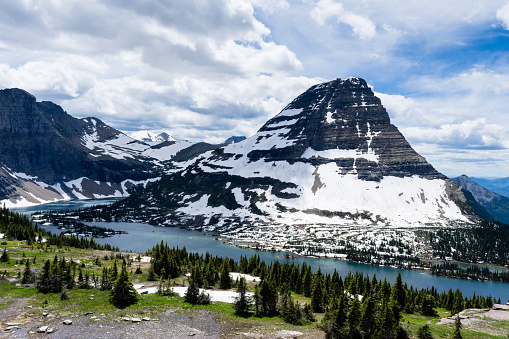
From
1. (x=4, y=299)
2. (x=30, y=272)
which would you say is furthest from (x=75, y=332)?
(x=30, y=272)

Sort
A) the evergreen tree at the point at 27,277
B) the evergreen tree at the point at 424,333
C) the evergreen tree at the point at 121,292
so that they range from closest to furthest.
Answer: the evergreen tree at the point at 424,333
the evergreen tree at the point at 121,292
the evergreen tree at the point at 27,277

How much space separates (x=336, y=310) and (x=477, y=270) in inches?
7247

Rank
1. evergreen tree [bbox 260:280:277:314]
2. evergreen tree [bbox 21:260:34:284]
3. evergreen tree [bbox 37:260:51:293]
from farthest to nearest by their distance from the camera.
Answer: evergreen tree [bbox 21:260:34:284] → evergreen tree [bbox 37:260:51:293] → evergreen tree [bbox 260:280:277:314]

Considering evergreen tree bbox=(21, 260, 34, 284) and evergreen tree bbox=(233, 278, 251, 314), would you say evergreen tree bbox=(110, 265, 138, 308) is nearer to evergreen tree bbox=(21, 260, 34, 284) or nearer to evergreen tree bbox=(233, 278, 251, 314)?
evergreen tree bbox=(233, 278, 251, 314)

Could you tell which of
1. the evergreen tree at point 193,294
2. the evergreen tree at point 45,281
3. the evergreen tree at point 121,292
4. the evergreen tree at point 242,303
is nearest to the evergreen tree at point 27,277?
the evergreen tree at point 45,281

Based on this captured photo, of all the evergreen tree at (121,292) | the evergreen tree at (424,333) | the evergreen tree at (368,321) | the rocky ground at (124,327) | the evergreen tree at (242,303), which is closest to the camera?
the rocky ground at (124,327)

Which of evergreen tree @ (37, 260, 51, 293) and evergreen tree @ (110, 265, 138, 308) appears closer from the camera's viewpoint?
evergreen tree @ (110, 265, 138, 308)

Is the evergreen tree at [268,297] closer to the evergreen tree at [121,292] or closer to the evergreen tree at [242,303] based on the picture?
the evergreen tree at [242,303]

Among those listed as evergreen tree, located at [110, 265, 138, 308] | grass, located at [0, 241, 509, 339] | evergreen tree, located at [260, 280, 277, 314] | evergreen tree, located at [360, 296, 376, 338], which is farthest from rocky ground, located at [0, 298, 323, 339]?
evergreen tree, located at [260, 280, 277, 314]

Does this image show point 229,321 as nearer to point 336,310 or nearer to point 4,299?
point 336,310

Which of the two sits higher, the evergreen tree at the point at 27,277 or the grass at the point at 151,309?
→ the evergreen tree at the point at 27,277

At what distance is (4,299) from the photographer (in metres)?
50.5

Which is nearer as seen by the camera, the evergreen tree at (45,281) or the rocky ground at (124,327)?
the rocky ground at (124,327)

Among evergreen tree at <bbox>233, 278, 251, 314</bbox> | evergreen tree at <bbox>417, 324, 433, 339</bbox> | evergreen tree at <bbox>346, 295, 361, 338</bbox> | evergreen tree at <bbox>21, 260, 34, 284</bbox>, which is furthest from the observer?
evergreen tree at <bbox>21, 260, 34, 284</bbox>
